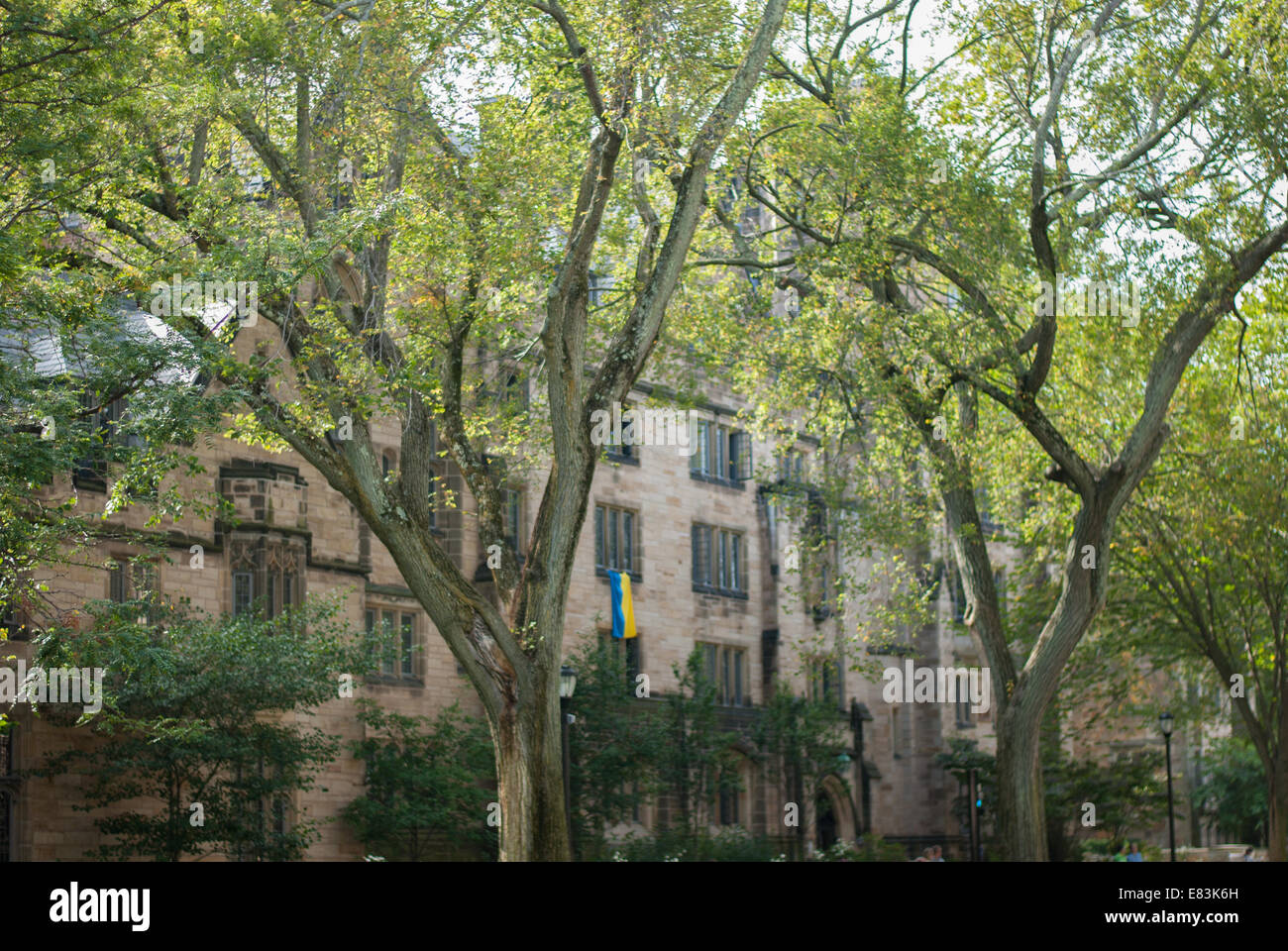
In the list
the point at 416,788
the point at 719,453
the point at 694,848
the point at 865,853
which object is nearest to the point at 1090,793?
the point at 865,853

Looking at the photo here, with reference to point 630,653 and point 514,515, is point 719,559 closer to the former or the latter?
point 630,653

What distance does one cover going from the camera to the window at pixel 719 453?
1593 inches

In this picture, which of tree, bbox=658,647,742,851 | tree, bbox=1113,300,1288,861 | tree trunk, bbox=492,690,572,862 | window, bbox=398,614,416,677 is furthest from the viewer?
tree, bbox=658,647,742,851

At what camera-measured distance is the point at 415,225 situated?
1753cm

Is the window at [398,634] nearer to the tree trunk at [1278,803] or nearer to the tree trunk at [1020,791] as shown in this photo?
the tree trunk at [1020,791]

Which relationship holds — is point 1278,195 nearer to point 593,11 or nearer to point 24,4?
point 593,11

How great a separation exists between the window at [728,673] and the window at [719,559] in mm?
1534

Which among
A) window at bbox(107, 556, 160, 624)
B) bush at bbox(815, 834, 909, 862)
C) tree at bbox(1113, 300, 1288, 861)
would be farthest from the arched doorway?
window at bbox(107, 556, 160, 624)

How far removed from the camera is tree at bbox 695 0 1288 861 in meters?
20.4

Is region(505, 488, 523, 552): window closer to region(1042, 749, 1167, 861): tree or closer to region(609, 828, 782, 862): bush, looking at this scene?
region(609, 828, 782, 862): bush

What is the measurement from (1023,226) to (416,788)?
1450cm

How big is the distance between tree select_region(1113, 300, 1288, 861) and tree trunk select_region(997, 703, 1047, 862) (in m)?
6.28
